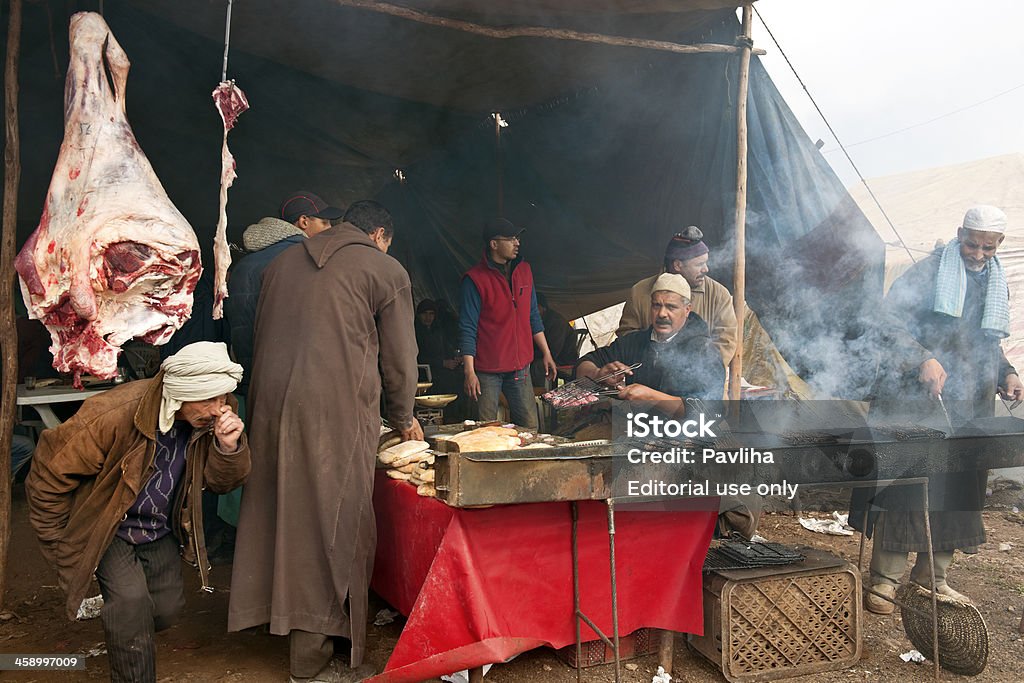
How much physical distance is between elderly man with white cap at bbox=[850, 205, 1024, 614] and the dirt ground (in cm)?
34

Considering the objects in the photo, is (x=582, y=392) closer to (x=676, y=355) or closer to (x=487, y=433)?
(x=676, y=355)

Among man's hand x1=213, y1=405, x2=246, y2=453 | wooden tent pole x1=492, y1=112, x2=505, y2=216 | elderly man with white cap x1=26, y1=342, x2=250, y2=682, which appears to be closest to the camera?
elderly man with white cap x1=26, y1=342, x2=250, y2=682

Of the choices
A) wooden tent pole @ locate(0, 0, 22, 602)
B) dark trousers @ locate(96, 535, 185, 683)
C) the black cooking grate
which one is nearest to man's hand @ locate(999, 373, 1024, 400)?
the black cooking grate

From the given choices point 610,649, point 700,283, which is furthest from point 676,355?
point 610,649

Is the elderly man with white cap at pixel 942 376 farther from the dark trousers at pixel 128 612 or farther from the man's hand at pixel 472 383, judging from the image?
the dark trousers at pixel 128 612

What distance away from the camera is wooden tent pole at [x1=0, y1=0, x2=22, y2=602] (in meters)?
3.11

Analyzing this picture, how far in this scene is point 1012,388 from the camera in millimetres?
3768

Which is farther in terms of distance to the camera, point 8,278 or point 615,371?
point 615,371

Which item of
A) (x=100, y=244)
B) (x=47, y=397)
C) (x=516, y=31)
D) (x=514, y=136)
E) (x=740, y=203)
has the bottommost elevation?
(x=47, y=397)

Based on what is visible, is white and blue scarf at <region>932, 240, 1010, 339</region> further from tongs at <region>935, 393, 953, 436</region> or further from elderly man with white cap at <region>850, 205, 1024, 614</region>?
tongs at <region>935, 393, 953, 436</region>

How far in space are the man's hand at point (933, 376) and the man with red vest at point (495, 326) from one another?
2501 mm

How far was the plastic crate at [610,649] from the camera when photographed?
9.88ft

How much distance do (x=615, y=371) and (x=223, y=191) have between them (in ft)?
6.87

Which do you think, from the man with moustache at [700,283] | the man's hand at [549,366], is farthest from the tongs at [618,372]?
the man's hand at [549,366]
